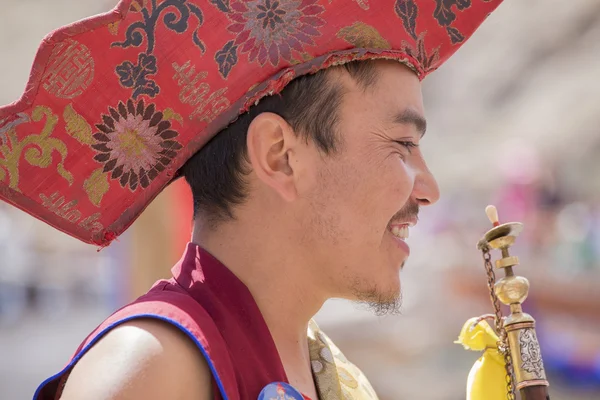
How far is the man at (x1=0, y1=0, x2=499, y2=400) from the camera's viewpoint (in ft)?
5.78

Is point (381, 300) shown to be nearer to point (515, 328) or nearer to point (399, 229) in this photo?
point (399, 229)

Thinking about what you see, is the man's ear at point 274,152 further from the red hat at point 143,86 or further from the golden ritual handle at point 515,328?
the golden ritual handle at point 515,328

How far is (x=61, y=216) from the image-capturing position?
1.84 metres

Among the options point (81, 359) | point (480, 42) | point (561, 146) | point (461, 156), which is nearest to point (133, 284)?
point (81, 359)

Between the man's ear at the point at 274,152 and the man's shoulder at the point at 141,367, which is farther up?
the man's ear at the point at 274,152

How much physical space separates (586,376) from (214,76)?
22.8 feet

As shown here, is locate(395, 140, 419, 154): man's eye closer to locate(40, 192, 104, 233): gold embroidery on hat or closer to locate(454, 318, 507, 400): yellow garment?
locate(454, 318, 507, 400): yellow garment

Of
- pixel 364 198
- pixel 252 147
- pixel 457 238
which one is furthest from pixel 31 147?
pixel 457 238

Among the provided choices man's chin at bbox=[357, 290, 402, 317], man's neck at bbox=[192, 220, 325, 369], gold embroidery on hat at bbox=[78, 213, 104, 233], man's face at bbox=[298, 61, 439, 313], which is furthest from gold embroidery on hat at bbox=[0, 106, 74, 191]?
man's chin at bbox=[357, 290, 402, 317]

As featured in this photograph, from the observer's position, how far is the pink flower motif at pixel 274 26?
1827mm

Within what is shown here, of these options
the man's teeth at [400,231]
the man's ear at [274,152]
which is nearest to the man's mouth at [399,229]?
the man's teeth at [400,231]

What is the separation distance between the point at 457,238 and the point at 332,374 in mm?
9100

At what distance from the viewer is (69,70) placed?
1.74m

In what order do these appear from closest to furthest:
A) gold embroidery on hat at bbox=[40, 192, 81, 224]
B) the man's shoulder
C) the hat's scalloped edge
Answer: the man's shoulder < the hat's scalloped edge < gold embroidery on hat at bbox=[40, 192, 81, 224]
